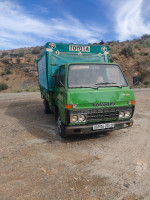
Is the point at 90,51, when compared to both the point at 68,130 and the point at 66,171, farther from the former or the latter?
the point at 66,171

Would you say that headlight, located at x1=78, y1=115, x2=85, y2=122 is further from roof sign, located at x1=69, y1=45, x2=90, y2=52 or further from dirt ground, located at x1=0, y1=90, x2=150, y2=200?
roof sign, located at x1=69, y1=45, x2=90, y2=52

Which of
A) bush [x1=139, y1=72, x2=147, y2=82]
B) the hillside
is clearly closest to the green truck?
the hillside

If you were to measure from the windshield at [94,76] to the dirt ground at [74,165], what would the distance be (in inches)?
63.3

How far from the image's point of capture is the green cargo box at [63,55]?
6238mm

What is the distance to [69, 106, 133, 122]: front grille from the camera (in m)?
4.49

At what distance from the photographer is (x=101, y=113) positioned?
4602 millimetres

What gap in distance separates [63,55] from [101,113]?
291 centimetres

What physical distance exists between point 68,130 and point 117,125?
135 cm

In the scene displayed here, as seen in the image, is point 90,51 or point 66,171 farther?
point 90,51

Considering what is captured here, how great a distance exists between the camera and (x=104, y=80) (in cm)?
502

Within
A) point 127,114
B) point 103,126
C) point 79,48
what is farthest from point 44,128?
point 79,48

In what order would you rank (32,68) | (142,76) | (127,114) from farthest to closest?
(32,68), (142,76), (127,114)

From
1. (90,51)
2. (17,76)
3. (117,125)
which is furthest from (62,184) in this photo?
(17,76)

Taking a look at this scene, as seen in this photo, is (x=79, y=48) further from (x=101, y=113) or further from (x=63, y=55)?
(x=101, y=113)
